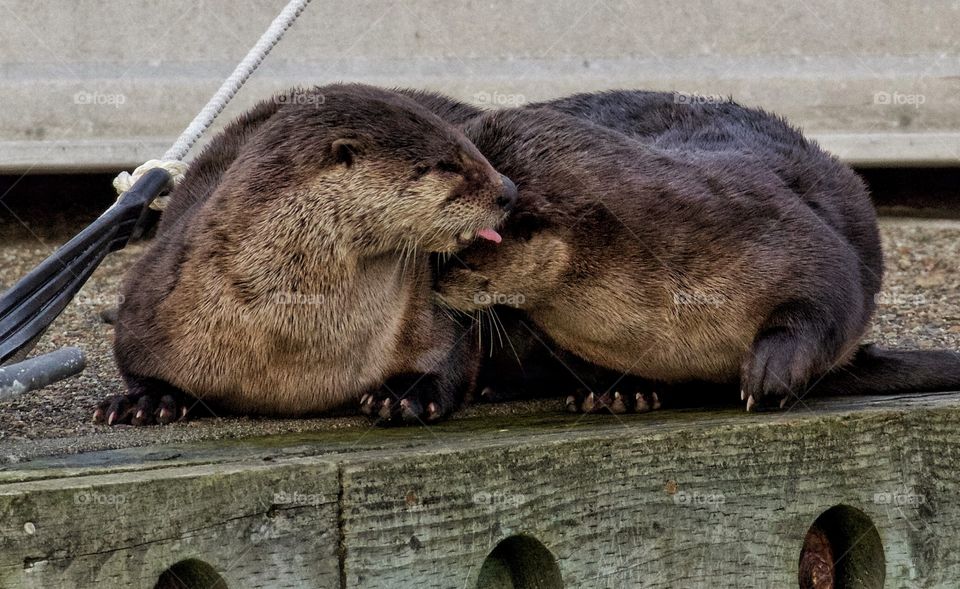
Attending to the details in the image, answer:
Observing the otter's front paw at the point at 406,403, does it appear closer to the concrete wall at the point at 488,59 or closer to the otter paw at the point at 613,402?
the otter paw at the point at 613,402

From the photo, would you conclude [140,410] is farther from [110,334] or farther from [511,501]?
[110,334]

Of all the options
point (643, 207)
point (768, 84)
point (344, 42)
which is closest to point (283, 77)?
point (344, 42)

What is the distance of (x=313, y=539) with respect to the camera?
6.85 ft

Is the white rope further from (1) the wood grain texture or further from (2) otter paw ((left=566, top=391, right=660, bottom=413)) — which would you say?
(1) the wood grain texture

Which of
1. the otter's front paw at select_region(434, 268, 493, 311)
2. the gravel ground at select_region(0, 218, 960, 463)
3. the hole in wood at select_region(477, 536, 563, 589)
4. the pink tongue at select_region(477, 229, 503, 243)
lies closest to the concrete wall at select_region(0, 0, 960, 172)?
the gravel ground at select_region(0, 218, 960, 463)

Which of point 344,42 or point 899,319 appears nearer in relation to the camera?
point 899,319

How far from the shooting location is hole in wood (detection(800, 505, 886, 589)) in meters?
2.59

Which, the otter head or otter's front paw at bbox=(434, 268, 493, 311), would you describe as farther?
otter's front paw at bbox=(434, 268, 493, 311)

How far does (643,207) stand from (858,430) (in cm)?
56

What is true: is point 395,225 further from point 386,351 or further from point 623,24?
point 623,24

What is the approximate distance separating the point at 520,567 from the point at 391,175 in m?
0.71

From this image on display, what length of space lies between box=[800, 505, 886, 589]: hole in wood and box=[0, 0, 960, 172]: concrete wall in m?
2.52

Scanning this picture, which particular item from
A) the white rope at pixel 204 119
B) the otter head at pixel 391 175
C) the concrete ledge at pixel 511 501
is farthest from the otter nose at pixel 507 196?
the white rope at pixel 204 119

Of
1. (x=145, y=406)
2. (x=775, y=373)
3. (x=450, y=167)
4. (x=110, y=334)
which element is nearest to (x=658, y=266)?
(x=775, y=373)
